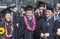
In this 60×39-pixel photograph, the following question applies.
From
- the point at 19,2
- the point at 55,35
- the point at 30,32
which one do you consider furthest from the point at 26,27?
the point at 19,2

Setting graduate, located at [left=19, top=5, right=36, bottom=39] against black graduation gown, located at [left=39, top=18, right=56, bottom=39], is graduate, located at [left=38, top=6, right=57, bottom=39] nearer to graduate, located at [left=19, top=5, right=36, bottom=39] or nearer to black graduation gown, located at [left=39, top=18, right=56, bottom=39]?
black graduation gown, located at [left=39, top=18, right=56, bottom=39]

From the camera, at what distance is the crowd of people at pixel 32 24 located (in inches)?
396

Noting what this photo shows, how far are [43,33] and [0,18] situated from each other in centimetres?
157

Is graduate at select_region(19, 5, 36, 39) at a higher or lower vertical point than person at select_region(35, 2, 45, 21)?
lower

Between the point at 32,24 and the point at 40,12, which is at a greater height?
the point at 40,12

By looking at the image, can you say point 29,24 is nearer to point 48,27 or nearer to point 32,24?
point 32,24

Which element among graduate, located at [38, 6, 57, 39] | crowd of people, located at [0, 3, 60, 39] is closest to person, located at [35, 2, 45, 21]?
crowd of people, located at [0, 3, 60, 39]

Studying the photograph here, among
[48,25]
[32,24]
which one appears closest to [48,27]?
[48,25]

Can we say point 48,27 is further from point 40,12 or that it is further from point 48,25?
point 40,12

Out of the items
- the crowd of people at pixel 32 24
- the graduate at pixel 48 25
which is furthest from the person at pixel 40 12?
the graduate at pixel 48 25

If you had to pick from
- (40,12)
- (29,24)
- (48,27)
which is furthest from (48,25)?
Answer: (29,24)

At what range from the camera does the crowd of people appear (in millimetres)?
10047

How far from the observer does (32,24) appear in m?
10.1

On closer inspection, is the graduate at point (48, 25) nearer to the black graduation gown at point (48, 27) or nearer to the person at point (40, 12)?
the black graduation gown at point (48, 27)
